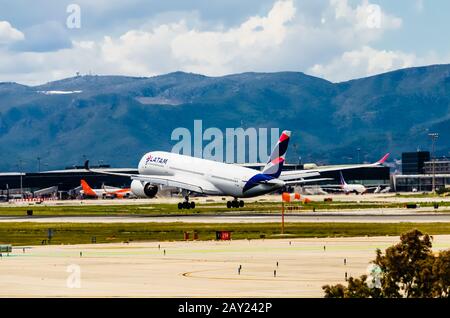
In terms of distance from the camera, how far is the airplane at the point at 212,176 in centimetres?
17000

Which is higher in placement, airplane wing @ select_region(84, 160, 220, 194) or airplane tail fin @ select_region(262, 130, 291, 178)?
airplane tail fin @ select_region(262, 130, 291, 178)

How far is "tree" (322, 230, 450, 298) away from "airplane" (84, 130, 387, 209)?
374 feet

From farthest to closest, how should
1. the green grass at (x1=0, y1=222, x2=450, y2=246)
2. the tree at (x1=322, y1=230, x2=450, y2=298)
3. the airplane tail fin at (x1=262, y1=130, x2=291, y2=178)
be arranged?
the airplane tail fin at (x1=262, y1=130, x2=291, y2=178) < the green grass at (x1=0, y1=222, x2=450, y2=246) < the tree at (x1=322, y1=230, x2=450, y2=298)

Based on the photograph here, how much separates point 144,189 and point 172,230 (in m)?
68.8

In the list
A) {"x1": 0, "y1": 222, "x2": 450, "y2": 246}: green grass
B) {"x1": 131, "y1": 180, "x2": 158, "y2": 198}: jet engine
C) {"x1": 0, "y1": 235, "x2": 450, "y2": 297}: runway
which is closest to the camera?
{"x1": 0, "y1": 235, "x2": 450, "y2": 297}: runway

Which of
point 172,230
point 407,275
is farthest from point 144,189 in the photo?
point 407,275

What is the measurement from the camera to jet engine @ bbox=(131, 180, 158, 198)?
7392 inches

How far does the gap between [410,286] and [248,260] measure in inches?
1114

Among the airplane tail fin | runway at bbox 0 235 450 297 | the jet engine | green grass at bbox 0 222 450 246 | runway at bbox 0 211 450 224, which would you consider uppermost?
the airplane tail fin

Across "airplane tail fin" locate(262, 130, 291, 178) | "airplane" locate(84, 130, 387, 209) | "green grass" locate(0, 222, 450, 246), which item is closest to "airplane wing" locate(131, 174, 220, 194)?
"airplane" locate(84, 130, 387, 209)

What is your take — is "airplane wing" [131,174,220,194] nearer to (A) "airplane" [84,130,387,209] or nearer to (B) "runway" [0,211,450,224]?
(A) "airplane" [84,130,387,209]

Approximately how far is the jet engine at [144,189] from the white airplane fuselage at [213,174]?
3.65m
